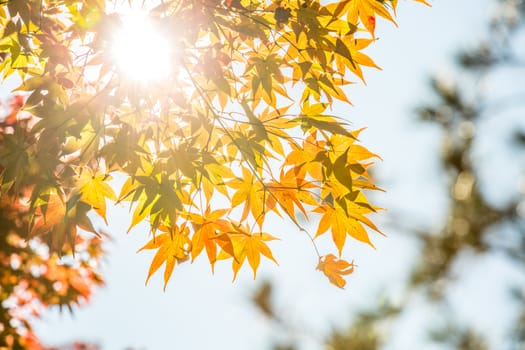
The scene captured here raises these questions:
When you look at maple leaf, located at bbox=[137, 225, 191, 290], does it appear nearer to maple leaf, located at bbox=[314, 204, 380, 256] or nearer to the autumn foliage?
the autumn foliage

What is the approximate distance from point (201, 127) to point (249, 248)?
14.3 inches

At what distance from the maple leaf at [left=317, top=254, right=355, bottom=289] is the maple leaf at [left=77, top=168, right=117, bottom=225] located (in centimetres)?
59

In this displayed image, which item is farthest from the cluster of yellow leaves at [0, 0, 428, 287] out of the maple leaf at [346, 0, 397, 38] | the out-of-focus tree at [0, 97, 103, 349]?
the out-of-focus tree at [0, 97, 103, 349]

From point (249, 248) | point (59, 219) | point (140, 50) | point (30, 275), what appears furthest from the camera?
point (30, 275)

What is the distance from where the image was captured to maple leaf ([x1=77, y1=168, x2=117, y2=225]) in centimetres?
119

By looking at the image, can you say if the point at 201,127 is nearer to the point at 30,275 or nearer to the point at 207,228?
the point at 207,228

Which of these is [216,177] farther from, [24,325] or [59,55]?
[24,325]

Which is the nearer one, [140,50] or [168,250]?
[140,50]

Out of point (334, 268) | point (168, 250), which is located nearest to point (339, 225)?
point (334, 268)

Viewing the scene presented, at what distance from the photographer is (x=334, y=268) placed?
1312 millimetres

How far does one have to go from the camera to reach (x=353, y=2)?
3.87 ft

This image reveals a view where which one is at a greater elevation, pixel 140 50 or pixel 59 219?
pixel 140 50

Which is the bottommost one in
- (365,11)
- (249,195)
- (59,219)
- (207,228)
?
(59,219)

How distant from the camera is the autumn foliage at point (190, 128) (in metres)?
1.11
